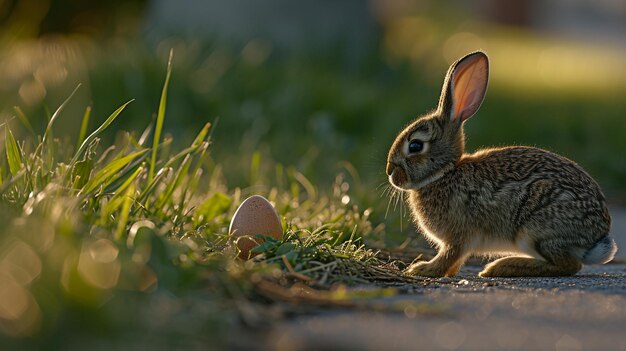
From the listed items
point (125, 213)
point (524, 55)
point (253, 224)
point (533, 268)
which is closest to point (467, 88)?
point (533, 268)

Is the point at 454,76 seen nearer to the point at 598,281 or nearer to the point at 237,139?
the point at 598,281

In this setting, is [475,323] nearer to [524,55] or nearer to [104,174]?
[104,174]

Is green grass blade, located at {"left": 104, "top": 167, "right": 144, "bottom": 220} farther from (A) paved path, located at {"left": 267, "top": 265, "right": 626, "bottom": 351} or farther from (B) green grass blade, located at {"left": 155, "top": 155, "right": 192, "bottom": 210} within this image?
(A) paved path, located at {"left": 267, "top": 265, "right": 626, "bottom": 351}

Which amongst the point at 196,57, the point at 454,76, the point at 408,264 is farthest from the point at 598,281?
the point at 196,57

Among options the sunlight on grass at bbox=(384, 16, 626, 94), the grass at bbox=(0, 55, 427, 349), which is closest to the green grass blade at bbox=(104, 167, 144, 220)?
the grass at bbox=(0, 55, 427, 349)

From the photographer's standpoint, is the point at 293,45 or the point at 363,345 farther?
the point at 293,45

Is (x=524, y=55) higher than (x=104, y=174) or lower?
lower

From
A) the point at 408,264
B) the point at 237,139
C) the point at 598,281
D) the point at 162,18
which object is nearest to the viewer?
the point at 598,281
